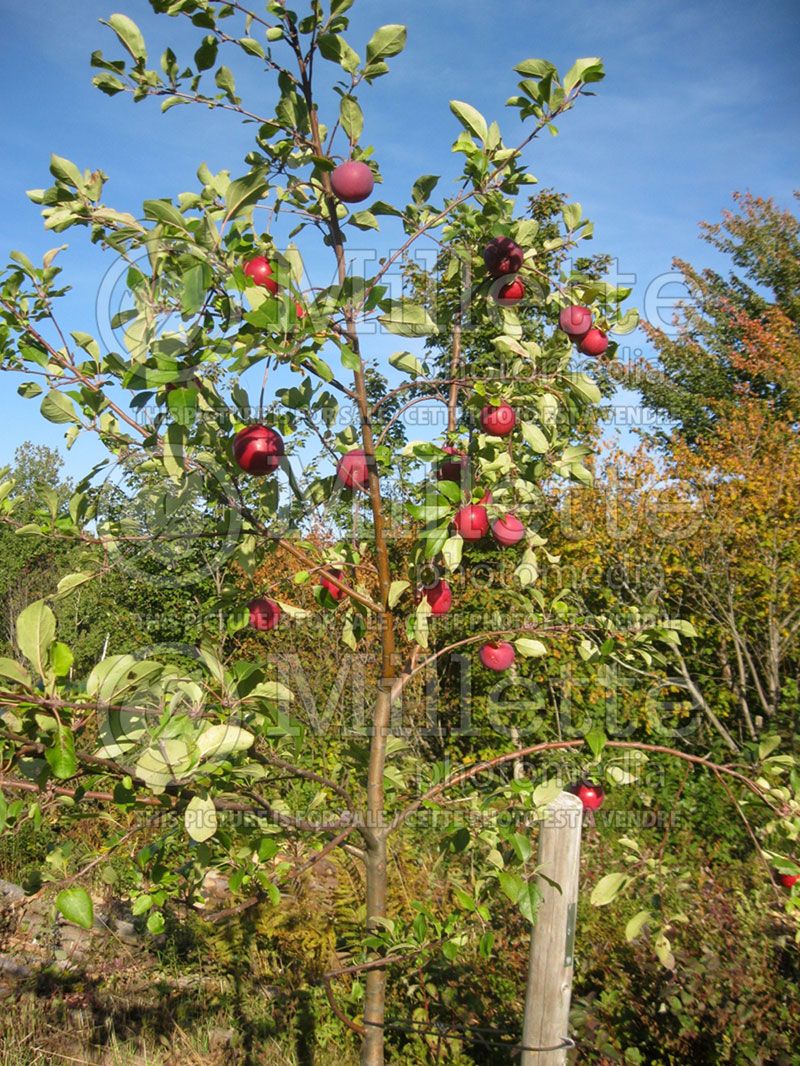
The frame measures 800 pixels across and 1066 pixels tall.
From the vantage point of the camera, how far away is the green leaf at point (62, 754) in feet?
2.92

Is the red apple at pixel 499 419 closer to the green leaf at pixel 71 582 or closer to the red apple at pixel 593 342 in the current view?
the red apple at pixel 593 342

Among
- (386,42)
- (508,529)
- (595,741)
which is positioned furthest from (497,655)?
(386,42)

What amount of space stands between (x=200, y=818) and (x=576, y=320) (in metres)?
1.05

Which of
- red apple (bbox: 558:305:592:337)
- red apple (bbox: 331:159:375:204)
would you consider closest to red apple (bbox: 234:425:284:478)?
red apple (bbox: 331:159:375:204)

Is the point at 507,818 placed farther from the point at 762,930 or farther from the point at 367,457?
the point at 762,930

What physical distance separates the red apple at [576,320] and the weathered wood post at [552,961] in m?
1.09

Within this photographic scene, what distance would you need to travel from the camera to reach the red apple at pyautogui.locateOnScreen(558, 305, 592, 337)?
1.42 meters

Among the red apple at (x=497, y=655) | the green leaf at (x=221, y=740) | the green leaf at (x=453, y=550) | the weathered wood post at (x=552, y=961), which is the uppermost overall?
the green leaf at (x=453, y=550)

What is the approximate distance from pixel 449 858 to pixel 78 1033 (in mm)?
1857

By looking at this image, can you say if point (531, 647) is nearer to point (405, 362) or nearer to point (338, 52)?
point (405, 362)

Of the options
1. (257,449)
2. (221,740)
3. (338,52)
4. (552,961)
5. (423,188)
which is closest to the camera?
(221,740)

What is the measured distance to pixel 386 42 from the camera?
1127 mm

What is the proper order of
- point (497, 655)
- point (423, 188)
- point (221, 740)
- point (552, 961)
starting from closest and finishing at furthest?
point (221, 740), point (423, 188), point (497, 655), point (552, 961)

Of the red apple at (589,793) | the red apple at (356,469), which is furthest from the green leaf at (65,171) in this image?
the red apple at (589,793)
